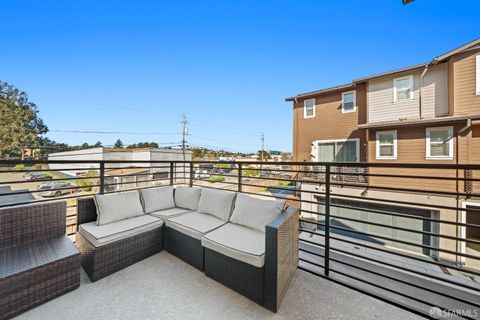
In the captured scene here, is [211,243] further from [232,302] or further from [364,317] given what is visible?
[364,317]

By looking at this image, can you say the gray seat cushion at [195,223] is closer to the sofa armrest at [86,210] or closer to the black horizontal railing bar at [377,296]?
the sofa armrest at [86,210]

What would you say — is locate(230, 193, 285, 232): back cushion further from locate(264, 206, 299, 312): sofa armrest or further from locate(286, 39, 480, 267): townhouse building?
locate(286, 39, 480, 267): townhouse building

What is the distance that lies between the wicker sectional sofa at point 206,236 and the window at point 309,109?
828 centimetres

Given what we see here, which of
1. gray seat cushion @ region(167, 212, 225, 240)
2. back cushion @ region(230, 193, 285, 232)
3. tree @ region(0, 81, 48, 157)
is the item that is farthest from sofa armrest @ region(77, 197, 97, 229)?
tree @ region(0, 81, 48, 157)

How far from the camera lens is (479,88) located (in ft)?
20.0

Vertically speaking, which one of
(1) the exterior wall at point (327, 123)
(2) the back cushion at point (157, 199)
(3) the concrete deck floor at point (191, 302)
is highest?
(1) the exterior wall at point (327, 123)

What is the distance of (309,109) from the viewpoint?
32.0 ft

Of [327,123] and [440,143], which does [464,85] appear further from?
[327,123]

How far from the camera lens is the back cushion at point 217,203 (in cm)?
259

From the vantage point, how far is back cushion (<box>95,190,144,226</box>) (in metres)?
2.43

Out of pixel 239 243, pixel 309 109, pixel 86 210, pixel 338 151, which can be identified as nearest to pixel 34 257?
pixel 86 210

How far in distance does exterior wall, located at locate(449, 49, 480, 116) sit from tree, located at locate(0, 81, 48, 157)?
91.7 feet

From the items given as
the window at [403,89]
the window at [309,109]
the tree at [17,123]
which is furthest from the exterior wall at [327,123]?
the tree at [17,123]

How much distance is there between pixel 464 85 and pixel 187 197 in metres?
9.19
